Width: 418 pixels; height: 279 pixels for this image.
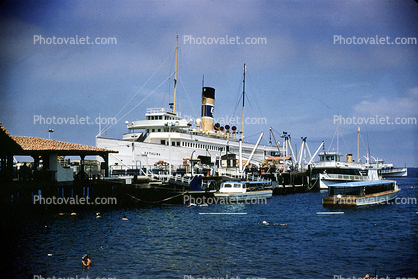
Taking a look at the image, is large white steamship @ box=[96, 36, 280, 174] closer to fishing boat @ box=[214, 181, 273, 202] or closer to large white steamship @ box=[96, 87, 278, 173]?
large white steamship @ box=[96, 87, 278, 173]

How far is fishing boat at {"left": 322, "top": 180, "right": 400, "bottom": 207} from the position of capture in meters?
38.5

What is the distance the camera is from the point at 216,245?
21375 millimetres

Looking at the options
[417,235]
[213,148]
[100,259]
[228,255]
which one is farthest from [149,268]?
[213,148]

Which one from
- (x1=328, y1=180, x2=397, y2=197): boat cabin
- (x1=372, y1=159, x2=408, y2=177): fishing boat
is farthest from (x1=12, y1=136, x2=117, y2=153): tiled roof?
(x1=372, y1=159, x2=408, y2=177): fishing boat

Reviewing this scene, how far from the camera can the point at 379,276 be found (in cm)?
1619

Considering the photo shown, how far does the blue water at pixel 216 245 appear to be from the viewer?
55.2 feet

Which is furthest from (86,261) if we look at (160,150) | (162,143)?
(162,143)

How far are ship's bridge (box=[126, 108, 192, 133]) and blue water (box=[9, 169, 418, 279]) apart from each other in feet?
90.3

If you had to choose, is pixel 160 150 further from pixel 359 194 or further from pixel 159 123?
pixel 359 194

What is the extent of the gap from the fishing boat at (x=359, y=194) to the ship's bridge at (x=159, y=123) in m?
27.7

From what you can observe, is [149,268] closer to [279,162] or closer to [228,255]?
[228,255]

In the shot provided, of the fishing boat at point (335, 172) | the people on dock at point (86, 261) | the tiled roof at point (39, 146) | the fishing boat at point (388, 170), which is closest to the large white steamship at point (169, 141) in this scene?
the tiled roof at point (39, 146)

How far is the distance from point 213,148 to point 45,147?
126ft

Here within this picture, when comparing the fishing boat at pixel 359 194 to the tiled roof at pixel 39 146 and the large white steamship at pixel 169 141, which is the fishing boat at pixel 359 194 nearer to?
the large white steamship at pixel 169 141
